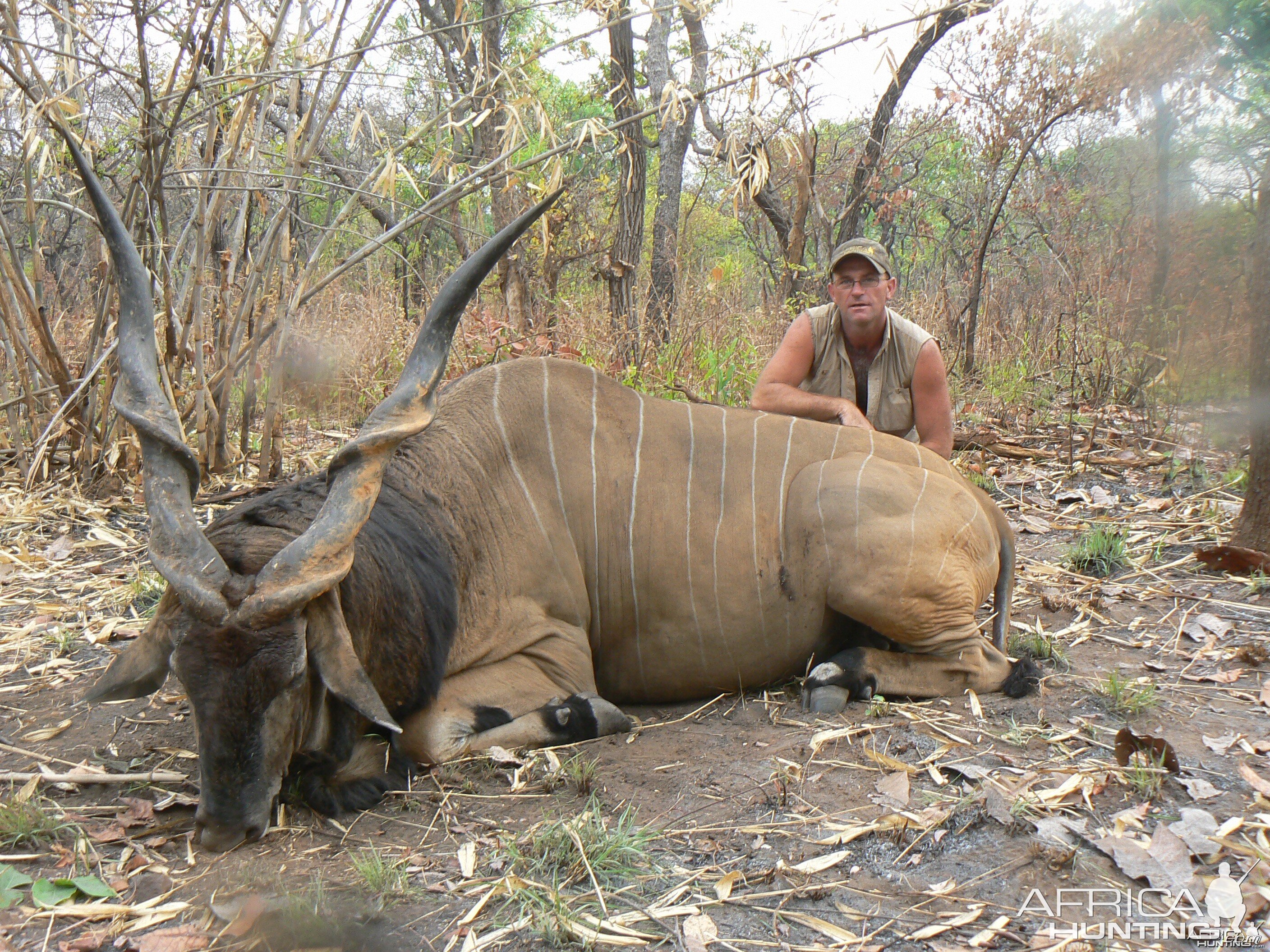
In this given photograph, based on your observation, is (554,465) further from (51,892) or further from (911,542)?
(51,892)

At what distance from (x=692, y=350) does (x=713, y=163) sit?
17.1 ft

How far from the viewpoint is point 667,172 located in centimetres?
960

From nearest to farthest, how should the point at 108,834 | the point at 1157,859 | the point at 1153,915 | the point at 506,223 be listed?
the point at 1153,915 → the point at 1157,859 → the point at 108,834 → the point at 506,223

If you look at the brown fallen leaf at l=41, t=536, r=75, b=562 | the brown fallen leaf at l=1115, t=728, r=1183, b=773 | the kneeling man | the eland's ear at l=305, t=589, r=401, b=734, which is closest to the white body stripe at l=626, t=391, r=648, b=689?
the eland's ear at l=305, t=589, r=401, b=734

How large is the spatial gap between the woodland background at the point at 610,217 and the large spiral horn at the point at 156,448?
1.26 m

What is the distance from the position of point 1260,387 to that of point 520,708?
8.57 feet

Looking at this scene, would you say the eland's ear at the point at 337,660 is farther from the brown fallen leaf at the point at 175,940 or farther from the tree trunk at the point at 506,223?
the tree trunk at the point at 506,223

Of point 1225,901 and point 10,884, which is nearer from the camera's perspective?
point 1225,901

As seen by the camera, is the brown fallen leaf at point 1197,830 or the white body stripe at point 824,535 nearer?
the brown fallen leaf at point 1197,830

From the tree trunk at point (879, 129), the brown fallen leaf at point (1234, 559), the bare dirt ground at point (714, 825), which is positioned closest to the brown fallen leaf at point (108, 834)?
the bare dirt ground at point (714, 825)

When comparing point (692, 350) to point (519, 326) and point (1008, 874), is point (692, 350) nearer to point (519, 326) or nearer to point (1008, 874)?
point (519, 326)

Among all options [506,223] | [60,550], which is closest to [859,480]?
[60,550]

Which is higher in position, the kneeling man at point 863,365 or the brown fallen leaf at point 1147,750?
the kneeling man at point 863,365

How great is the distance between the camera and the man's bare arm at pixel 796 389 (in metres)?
4.43
